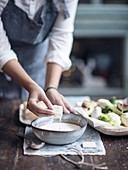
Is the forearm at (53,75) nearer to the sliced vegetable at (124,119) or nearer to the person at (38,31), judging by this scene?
the person at (38,31)

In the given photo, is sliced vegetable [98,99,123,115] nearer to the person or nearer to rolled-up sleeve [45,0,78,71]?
the person

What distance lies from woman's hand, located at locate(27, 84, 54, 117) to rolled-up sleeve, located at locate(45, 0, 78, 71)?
0.43 meters

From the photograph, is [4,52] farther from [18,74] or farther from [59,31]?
[59,31]

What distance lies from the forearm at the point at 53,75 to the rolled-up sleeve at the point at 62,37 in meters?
0.05

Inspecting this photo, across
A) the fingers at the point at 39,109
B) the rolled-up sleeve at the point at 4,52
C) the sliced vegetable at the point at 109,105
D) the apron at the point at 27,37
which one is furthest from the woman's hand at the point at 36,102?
the apron at the point at 27,37

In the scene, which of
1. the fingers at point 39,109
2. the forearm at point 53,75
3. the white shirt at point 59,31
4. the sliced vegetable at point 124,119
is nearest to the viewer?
the fingers at point 39,109

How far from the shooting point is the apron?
5.03 ft

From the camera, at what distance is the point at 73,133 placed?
978 millimetres

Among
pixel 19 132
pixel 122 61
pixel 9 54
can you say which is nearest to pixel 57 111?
pixel 19 132

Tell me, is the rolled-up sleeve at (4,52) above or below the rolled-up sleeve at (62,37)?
above

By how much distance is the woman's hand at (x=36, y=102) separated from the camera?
1.03 meters

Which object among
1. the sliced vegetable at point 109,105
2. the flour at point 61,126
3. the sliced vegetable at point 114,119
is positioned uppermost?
the flour at point 61,126

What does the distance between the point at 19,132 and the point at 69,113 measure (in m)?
0.24

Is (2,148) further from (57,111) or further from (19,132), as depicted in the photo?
(57,111)
